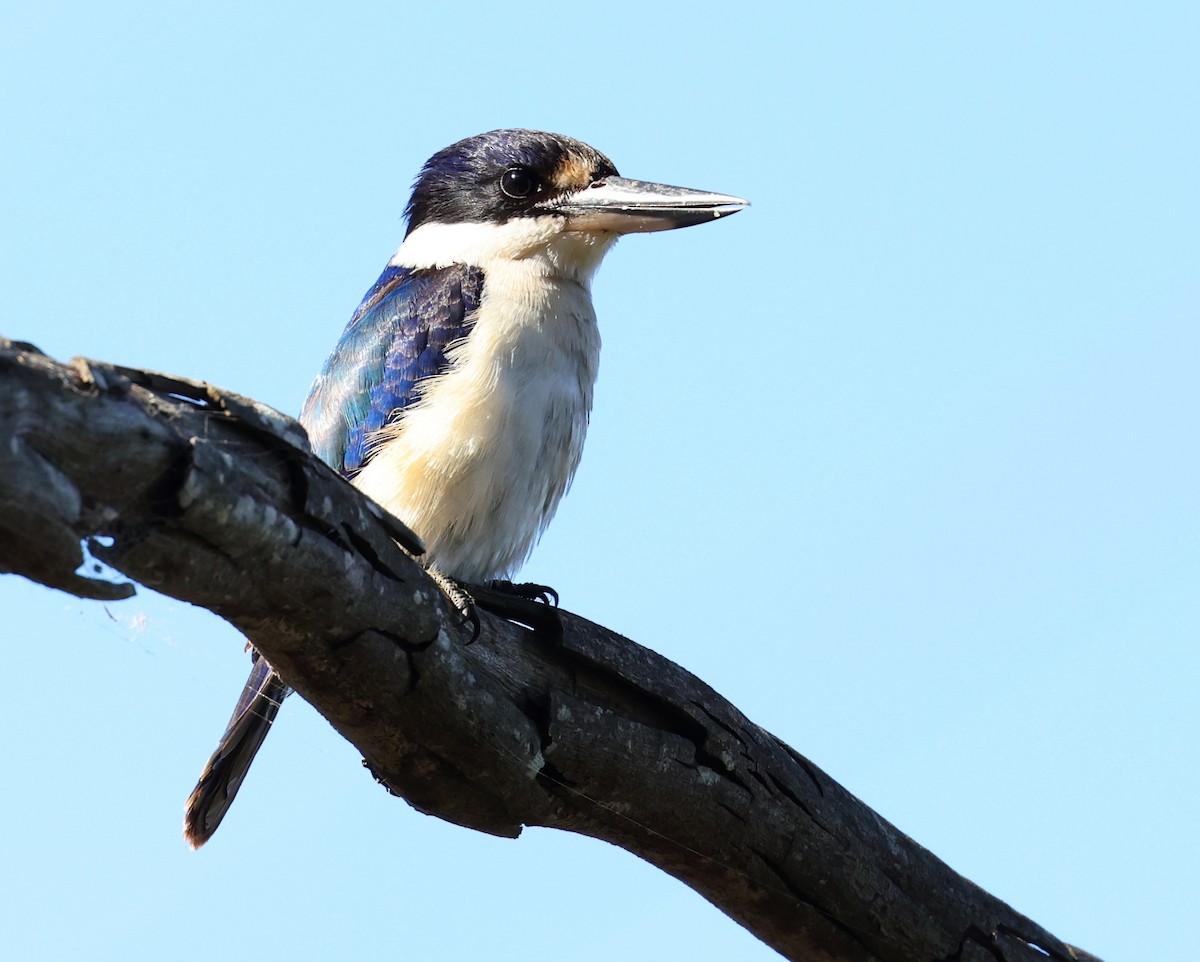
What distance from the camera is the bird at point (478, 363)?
3.96 metres

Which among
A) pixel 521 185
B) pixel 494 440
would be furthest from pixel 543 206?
pixel 494 440

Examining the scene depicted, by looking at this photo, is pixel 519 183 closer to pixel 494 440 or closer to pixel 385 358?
pixel 385 358

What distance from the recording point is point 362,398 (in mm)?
4238

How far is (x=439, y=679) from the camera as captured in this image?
8.86ft

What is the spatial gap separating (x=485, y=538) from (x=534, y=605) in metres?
0.88

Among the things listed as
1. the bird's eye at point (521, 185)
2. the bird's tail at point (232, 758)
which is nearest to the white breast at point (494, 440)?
the bird's eye at point (521, 185)

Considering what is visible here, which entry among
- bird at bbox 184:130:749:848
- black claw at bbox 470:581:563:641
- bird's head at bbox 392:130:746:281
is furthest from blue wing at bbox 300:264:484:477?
black claw at bbox 470:581:563:641

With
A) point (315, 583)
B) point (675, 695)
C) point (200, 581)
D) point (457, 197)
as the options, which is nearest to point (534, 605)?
point (675, 695)

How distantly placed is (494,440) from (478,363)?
248mm

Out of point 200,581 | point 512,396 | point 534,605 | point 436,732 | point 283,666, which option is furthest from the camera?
point 512,396

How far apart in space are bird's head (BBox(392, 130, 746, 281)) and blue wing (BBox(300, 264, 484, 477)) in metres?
0.19

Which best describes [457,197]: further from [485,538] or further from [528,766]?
[528,766]

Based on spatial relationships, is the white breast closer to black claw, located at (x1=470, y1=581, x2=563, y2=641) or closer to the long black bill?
the long black bill

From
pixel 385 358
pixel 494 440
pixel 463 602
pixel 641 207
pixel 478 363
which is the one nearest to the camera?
pixel 463 602
